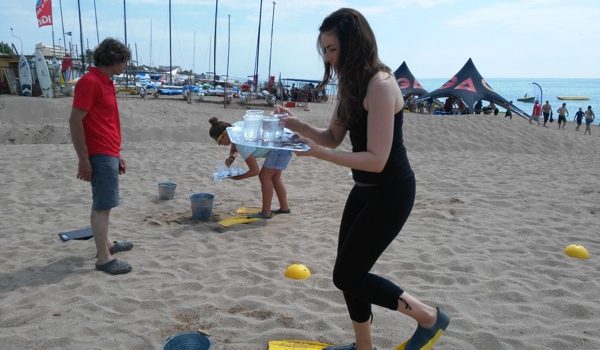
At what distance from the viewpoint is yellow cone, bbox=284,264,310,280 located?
12.7 feet

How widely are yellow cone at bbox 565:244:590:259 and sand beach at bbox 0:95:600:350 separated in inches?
2.9

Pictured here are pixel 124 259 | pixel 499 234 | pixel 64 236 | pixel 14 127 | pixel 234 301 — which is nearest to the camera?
pixel 234 301

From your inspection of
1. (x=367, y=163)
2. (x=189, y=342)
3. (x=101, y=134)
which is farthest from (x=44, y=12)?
(x=367, y=163)

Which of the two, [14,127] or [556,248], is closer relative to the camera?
[556,248]

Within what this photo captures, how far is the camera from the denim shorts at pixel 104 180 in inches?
149

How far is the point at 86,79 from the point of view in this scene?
11.7ft

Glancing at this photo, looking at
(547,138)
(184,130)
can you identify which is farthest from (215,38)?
(547,138)

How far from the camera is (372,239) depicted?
2.27m

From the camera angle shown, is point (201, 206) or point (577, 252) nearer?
point (577, 252)

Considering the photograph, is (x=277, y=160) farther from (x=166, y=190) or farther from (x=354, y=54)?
(x=354, y=54)

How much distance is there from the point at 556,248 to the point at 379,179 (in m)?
3.37

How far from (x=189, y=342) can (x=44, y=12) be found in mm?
27901

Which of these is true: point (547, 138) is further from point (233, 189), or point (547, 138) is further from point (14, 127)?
point (14, 127)

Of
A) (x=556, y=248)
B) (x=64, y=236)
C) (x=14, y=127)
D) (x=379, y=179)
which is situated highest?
(x=379, y=179)
